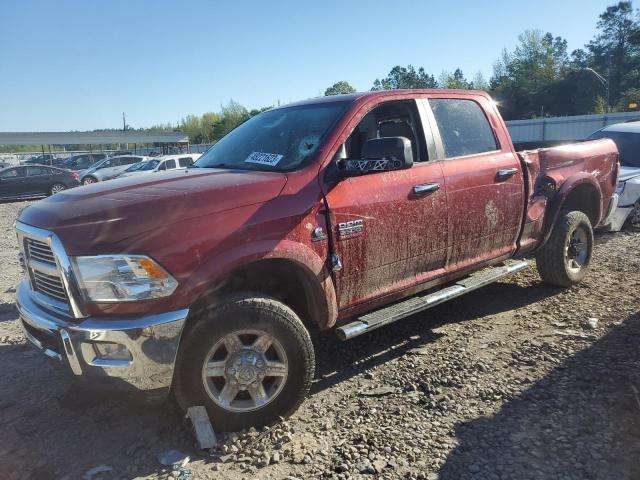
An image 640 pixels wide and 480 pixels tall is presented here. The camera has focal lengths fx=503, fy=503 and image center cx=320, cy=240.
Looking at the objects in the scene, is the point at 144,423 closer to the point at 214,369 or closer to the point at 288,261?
the point at 214,369

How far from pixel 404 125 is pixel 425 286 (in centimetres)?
130

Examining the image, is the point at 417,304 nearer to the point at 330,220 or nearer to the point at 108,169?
the point at 330,220

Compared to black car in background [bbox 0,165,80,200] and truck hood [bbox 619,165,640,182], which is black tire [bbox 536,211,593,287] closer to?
truck hood [bbox 619,165,640,182]

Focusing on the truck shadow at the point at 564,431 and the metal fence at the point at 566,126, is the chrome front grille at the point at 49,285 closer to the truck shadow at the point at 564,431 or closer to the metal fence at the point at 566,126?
the truck shadow at the point at 564,431

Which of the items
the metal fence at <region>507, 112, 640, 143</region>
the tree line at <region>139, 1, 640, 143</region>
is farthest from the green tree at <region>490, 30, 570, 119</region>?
the metal fence at <region>507, 112, 640, 143</region>

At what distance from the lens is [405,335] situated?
449 centimetres

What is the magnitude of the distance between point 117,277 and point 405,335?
2691 millimetres

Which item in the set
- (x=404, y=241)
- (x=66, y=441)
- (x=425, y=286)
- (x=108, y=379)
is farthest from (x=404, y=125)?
(x=66, y=441)

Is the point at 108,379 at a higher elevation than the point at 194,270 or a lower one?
lower

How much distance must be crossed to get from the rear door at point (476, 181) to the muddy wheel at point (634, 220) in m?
4.73

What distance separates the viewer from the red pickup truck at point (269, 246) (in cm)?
263

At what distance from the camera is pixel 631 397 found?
10.6ft

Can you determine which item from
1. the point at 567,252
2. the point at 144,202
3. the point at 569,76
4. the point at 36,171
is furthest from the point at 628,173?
the point at 569,76

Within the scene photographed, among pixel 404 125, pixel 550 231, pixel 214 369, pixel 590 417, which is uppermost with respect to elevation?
pixel 404 125
